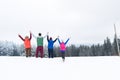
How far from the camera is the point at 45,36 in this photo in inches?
925
